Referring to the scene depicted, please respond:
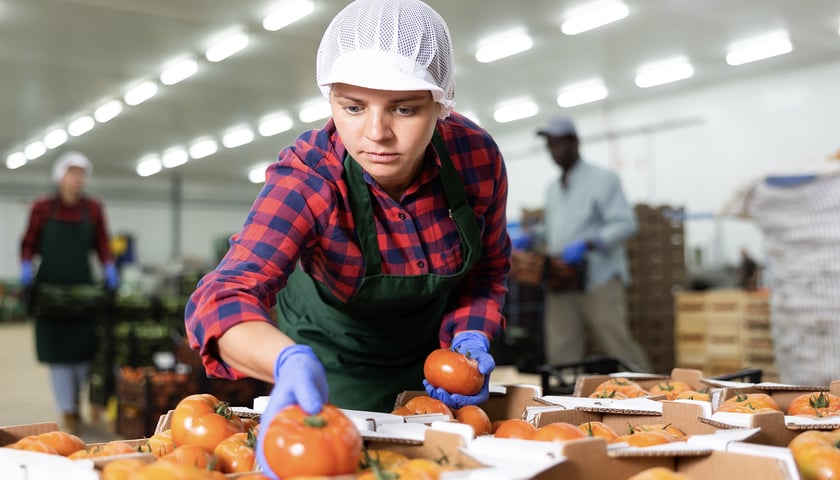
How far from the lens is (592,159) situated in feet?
54.7

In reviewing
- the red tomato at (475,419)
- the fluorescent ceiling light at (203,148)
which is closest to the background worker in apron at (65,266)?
the red tomato at (475,419)

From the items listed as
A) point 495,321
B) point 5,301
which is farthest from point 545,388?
point 5,301

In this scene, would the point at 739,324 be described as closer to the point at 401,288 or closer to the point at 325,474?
the point at 401,288

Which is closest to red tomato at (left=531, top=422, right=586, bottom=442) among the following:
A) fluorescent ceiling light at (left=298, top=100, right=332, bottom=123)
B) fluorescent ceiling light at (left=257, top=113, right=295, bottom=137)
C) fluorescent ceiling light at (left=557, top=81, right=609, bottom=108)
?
fluorescent ceiling light at (left=557, top=81, right=609, bottom=108)

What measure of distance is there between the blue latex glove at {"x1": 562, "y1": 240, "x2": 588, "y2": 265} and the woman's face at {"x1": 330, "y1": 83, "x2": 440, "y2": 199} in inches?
149

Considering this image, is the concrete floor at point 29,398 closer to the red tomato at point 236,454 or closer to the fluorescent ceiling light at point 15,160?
the red tomato at point 236,454

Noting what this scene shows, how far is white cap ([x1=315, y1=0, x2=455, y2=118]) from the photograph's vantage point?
1.40 meters

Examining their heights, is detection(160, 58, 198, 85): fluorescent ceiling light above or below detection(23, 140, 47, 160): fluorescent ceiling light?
below

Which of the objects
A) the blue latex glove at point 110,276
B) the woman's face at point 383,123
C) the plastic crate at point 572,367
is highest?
the woman's face at point 383,123

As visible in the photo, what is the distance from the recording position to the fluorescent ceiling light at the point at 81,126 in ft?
56.0

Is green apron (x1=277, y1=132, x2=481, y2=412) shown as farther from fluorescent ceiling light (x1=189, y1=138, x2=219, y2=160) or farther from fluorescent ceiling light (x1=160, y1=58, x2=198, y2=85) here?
fluorescent ceiling light (x1=189, y1=138, x2=219, y2=160)

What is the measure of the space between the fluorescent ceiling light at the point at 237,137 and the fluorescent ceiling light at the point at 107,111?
2.84 m

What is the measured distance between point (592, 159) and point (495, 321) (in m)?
15.2

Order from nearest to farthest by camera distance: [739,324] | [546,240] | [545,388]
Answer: [545,388] < [546,240] < [739,324]
